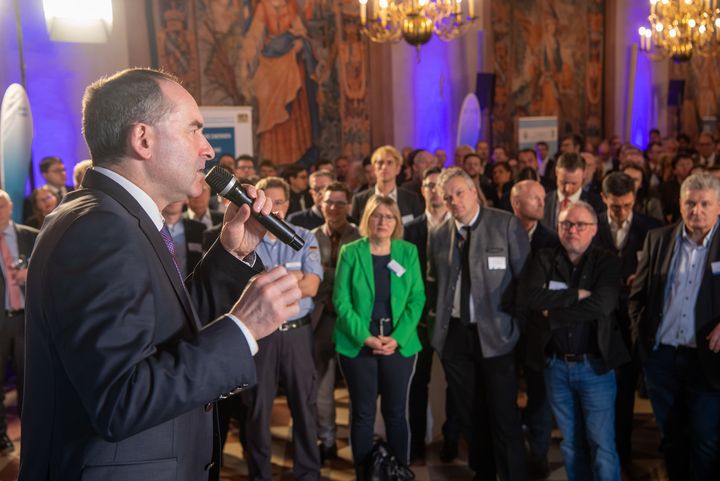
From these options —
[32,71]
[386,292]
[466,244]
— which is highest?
[32,71]

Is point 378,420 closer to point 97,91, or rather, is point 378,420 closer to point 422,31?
point 97,91

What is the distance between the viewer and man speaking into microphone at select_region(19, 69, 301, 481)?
4.30 ft

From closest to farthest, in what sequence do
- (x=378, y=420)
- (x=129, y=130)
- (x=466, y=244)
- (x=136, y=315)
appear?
(x=136, y=315) → (x=129, y=130) → (x=466, y=244) → (x=378, y=420)

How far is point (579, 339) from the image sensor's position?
3576 mm

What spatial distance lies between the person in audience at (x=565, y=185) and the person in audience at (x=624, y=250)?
43cm

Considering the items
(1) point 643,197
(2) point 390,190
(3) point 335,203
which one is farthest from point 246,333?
(1) point 643,197

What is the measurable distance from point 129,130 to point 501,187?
7410 millimetres

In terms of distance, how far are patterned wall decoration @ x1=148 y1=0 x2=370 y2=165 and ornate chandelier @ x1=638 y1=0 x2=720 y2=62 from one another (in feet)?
15.8

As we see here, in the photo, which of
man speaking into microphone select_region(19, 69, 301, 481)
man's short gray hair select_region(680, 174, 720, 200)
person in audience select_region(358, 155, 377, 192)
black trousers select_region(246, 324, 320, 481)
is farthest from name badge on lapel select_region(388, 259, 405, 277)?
person in audience select_region(358, 155, 377, 192)

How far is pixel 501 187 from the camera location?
8.58 metres

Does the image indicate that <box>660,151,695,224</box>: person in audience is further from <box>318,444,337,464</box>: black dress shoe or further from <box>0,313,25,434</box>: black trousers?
<box>0,313,25,434</box>: black trousers

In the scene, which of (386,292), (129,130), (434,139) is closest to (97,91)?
(129,130)

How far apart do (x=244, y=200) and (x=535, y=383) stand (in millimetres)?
3013

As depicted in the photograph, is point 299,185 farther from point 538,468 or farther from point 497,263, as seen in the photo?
point 538,468
